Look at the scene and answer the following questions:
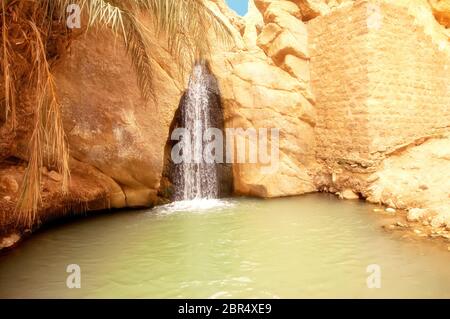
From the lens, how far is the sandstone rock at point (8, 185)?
570 cm

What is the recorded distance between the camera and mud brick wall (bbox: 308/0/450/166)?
804 centimetres

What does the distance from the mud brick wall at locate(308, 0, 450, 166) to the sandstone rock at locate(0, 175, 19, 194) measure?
23.7ft

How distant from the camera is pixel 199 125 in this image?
9625 mm

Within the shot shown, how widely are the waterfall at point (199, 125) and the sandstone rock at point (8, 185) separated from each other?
13.3 feet

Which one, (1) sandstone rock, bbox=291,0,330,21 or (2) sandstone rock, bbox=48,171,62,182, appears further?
(1) sandstone rock, bbox=291,0,330,21

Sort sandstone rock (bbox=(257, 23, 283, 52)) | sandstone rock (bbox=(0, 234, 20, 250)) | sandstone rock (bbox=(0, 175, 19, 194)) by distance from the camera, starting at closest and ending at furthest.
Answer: sandstone rock (bbox=(0, 234, 20, 250)) < sandstone rock (bbox=(0, 175, 19, 194)) < sandstone rock (bbox=(257, 23, 283, 52))

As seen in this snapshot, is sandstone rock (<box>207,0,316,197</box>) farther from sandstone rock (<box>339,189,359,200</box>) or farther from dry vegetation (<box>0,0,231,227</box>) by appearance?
dry vegetation (<box>0,0,231,227</box>)

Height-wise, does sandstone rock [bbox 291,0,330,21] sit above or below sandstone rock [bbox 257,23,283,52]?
above

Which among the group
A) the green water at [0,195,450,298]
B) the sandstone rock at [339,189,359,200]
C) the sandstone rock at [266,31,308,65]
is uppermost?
the sandstone rock at [266,31,308,65]

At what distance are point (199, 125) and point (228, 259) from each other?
18.0ft

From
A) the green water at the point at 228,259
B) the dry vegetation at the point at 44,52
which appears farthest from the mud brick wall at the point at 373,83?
the dry vegetation at the point at 44,52

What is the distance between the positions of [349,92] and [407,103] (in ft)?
4.76

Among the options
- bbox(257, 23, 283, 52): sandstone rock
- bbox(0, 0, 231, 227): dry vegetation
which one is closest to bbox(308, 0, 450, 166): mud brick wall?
bbox(257, 23, 283, 52): sandstone rock
